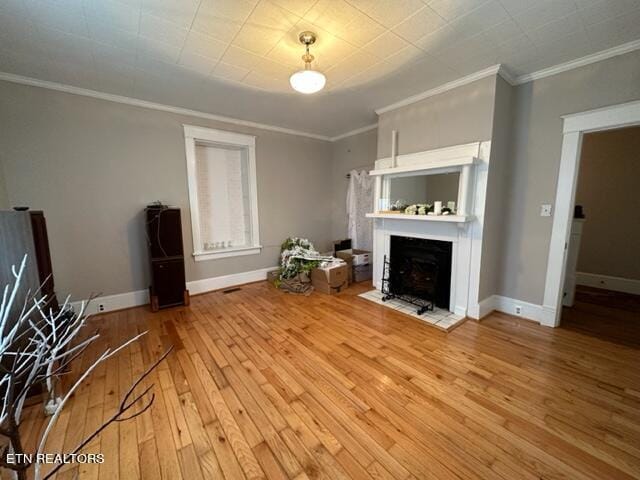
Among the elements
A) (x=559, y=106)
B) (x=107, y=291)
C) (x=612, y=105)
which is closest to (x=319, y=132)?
(x=559, y=106)

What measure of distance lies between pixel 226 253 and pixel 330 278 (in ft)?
5.56

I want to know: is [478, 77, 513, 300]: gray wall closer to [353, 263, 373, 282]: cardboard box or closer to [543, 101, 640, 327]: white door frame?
[543, 101, 640, 327]: white door frame

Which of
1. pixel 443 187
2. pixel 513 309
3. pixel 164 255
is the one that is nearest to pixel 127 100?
pixel 164 255

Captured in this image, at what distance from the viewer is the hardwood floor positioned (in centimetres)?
146

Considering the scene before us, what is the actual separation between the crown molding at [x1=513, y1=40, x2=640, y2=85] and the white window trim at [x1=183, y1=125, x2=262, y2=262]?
356 cm

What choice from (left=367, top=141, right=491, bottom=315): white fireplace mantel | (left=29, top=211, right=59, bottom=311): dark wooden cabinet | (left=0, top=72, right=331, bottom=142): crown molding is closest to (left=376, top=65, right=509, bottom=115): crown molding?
(left=367, top=141, right=491, bottom=315): white fireplace mantel

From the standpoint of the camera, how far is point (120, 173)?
330cm

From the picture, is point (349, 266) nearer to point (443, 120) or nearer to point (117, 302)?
point (443, 120)

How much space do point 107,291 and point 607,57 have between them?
19.0 ft

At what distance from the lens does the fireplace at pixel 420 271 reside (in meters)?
3.21

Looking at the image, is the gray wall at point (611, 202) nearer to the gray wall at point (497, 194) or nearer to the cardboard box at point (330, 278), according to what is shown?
the gray wall at point (497, 194)

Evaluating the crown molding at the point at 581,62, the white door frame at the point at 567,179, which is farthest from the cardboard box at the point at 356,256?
the crown molding at the point at 581,62

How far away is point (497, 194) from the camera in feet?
9.81

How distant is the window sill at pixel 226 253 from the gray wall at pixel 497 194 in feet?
10.8
